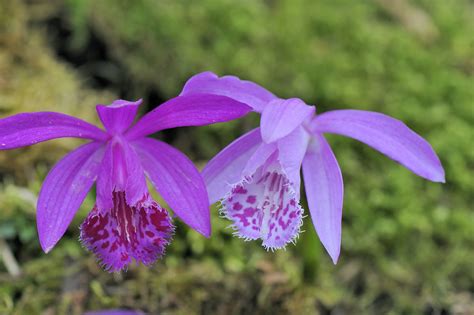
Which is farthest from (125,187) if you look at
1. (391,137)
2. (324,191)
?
(391,137)

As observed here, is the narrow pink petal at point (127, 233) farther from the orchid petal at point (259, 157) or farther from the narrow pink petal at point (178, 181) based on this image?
the orchid petal at point (259, 157)

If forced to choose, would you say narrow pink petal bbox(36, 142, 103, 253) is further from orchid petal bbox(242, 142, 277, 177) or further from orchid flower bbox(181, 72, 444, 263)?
orchid petal bbox(242, 142, 277, 177)

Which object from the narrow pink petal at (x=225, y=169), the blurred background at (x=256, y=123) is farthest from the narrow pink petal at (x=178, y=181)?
the blurred background at (x=256, y=123)

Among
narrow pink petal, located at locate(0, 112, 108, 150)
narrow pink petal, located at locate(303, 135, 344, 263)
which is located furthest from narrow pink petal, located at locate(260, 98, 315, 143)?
narrow pink petal, located at locate(0, 112, 108, 150)

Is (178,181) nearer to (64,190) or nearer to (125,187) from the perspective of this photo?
(125,187)

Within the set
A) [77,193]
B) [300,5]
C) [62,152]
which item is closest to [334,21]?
[300,5]

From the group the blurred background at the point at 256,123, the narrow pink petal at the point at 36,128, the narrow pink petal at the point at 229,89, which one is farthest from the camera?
the blurred background at the point at 256,123

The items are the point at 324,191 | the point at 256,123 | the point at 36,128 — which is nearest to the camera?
the point at 36,128
